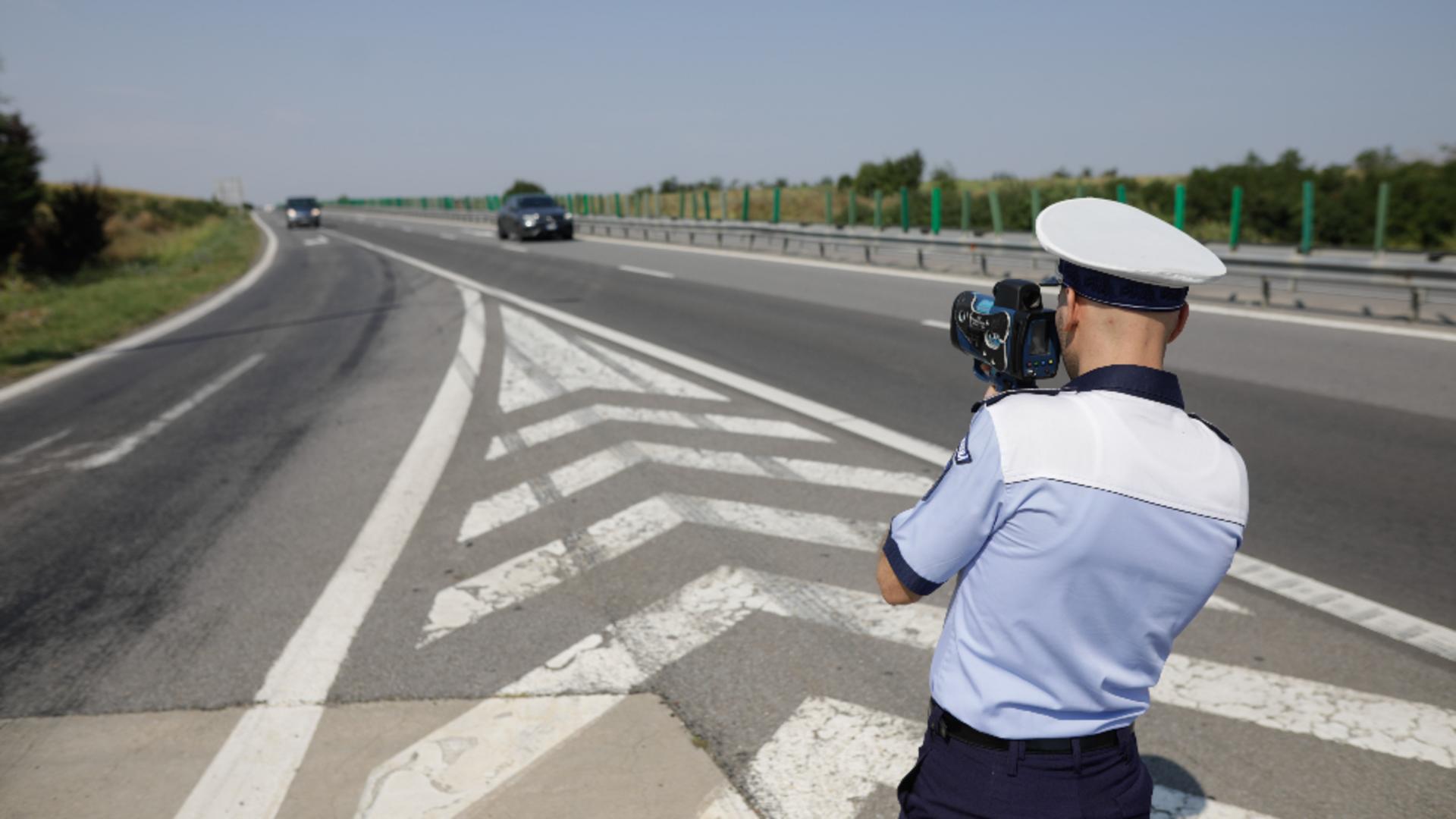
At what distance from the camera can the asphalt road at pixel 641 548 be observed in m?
A: 3.43

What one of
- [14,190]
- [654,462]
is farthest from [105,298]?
[654,462]

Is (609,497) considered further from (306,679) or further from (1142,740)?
(1142,740)

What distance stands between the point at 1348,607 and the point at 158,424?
8.98 meters

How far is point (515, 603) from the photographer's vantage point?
4.56 meters

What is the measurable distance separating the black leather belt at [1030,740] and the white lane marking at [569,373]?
7.14m

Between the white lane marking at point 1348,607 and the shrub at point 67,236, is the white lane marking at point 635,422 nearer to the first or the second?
the white lane marking at point 1348,607

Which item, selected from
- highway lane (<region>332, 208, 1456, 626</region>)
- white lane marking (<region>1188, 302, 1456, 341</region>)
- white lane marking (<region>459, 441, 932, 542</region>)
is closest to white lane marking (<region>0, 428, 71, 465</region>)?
white lane marking (<region>459, 441, 932, 542</region>)

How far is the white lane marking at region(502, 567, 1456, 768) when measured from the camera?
11.0 feet

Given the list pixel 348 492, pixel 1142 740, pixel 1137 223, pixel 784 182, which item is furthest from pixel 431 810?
pixel 784 182

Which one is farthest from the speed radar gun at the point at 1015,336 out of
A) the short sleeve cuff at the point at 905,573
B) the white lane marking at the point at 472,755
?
the white lane marking at the point at 472,755

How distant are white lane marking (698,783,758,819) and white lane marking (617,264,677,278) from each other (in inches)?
718

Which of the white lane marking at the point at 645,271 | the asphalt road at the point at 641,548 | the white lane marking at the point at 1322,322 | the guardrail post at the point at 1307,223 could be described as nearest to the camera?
the asphalt road at the point at 641,548

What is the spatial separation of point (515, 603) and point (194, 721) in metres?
1.37

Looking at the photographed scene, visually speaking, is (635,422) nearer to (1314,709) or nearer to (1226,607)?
(1226,607)
